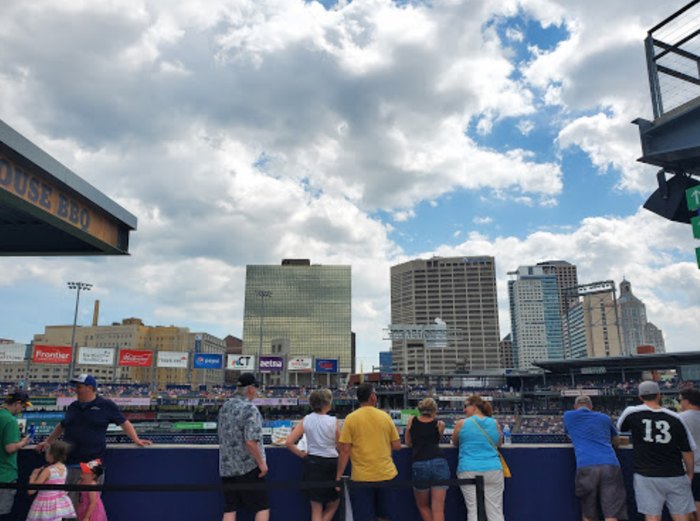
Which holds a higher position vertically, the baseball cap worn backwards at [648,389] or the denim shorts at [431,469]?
the baseball cap worn backwards at [648,389]

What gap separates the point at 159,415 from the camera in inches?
2186

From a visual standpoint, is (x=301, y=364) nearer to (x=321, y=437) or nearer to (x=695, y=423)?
(x=321, y=437)

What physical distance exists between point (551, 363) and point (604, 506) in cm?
7329

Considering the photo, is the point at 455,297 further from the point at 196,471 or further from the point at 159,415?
the point at 196,471

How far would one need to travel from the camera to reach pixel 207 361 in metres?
62.3

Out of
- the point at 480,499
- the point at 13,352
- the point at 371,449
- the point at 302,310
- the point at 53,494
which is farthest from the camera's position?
the point at 302,310

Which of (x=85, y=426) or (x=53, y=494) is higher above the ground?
(x=85, y=426)

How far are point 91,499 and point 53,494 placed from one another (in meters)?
0.35

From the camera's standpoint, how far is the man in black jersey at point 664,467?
445cm

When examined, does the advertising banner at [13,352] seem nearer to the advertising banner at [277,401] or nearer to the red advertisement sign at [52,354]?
the red advertisement sign at [52,354]

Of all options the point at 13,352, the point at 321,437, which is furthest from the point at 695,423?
the point at 13,352

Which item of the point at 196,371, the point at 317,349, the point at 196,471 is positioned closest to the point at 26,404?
the point at 196,471

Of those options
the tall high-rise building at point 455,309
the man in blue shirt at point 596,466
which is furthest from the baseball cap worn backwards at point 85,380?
the tall high-rise building at point 455,309

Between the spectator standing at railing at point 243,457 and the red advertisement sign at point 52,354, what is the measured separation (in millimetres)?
58783
